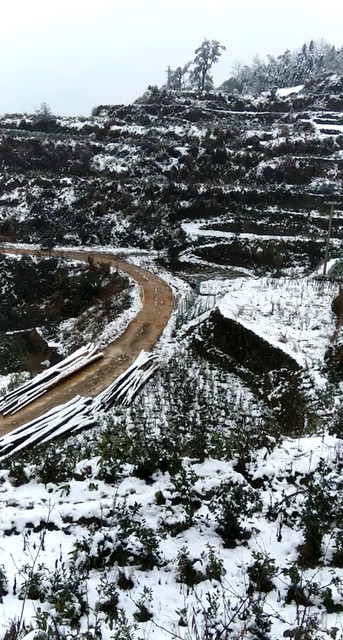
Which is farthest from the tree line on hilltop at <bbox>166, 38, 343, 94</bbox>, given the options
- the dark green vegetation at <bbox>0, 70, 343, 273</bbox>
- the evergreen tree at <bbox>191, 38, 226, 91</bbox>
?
the dark green vegetation at <bbox>0, 70, 343, 273</bbox>

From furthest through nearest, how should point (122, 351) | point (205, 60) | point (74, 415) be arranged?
point (205, 60) < point (122, 351) < point (74, 415)

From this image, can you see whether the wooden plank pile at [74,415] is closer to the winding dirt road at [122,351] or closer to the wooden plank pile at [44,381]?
the winding dirt road at [122,351]

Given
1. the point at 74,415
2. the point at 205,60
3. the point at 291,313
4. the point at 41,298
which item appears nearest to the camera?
the point at 74,415

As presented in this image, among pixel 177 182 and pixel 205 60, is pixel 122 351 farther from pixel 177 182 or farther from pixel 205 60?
pixel 205 60

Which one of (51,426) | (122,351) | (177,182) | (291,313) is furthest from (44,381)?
(177,182)

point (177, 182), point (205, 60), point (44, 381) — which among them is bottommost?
point (44, 381)

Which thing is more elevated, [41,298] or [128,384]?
[41,298]

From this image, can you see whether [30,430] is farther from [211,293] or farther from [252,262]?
[252,262]
